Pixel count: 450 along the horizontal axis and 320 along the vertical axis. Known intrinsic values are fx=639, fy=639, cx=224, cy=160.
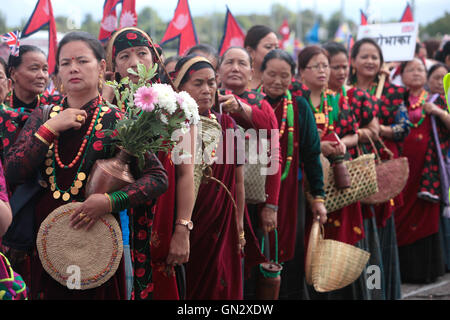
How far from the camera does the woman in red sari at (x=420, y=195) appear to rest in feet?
22.1

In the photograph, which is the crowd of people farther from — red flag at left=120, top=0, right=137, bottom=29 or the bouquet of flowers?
red flag at left=120, top=0, right=137, bottom=29

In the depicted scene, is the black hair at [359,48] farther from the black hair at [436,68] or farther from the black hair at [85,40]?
the black hair at [85,40]

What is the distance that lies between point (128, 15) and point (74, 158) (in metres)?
1.98

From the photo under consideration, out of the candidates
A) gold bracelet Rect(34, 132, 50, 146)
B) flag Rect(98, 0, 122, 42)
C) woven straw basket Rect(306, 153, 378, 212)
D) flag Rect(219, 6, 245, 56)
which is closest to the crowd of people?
gold bracelet Rect(34, 132, 50, 146)

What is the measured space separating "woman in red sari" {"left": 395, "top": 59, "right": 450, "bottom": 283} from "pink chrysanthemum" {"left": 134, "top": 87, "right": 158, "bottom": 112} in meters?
4.48

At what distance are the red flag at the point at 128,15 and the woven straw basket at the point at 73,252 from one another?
219 centimetres

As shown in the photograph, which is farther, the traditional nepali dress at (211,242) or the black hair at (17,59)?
the black hair at (17,59)

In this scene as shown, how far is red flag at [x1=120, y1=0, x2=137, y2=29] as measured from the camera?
470 centimetres

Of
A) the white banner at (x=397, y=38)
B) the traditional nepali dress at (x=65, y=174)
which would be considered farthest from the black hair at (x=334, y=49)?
the traditional nepali dress at (x=65, y=174)

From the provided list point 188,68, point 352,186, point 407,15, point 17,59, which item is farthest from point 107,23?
point 407,15

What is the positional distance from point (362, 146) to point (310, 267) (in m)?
1.57

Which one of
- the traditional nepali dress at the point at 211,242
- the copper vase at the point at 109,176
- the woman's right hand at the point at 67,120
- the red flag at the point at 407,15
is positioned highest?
the red flag at the point at 407,15

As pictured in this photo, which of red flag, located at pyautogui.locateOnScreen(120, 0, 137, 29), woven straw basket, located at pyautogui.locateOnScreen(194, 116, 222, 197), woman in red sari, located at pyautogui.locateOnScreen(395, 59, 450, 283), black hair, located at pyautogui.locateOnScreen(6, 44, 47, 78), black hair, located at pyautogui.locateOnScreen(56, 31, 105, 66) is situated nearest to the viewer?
black hair, located at pyautogui.locateOnScreen(56, 31, 105, 66)
